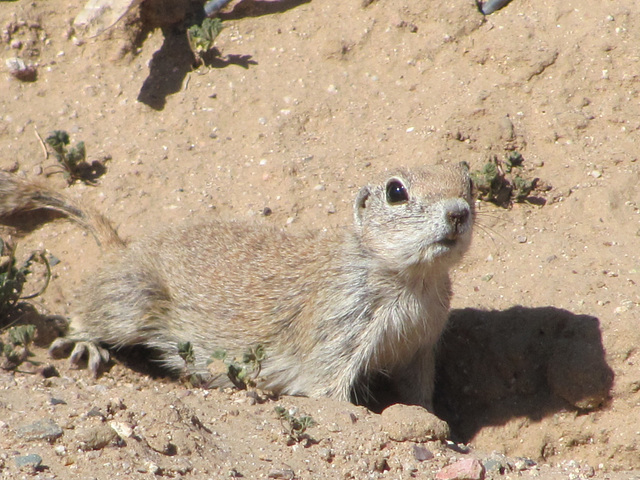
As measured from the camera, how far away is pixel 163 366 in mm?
6574

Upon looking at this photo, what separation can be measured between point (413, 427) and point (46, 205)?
3.95m

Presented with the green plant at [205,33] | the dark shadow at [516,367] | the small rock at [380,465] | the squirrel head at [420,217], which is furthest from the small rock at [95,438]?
the green plant at [205,33]

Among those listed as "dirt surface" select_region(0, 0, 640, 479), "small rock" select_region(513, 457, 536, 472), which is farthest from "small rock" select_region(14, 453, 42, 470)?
"small rock" select_region(513, 457, 536, 472)

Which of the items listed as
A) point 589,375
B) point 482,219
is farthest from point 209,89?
point 589,375

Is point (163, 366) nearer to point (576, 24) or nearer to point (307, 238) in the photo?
point (307, 238)

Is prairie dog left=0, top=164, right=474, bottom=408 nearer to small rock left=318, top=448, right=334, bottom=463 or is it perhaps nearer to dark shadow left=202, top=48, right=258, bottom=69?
small rock left=318, top=448, right=334, bottom=463

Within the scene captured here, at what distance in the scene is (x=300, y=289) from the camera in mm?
5898

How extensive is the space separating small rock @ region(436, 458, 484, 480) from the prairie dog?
1261 millimetres

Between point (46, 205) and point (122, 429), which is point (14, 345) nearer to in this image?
point (46, 205)

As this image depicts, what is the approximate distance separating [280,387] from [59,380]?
1.62 metres

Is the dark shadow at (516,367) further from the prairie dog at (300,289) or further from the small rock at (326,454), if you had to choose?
the small rock at (326,454)

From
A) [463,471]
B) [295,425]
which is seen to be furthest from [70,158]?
[463,471]

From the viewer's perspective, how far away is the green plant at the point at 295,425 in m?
4.57

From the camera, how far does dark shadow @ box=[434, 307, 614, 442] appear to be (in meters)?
5.84
